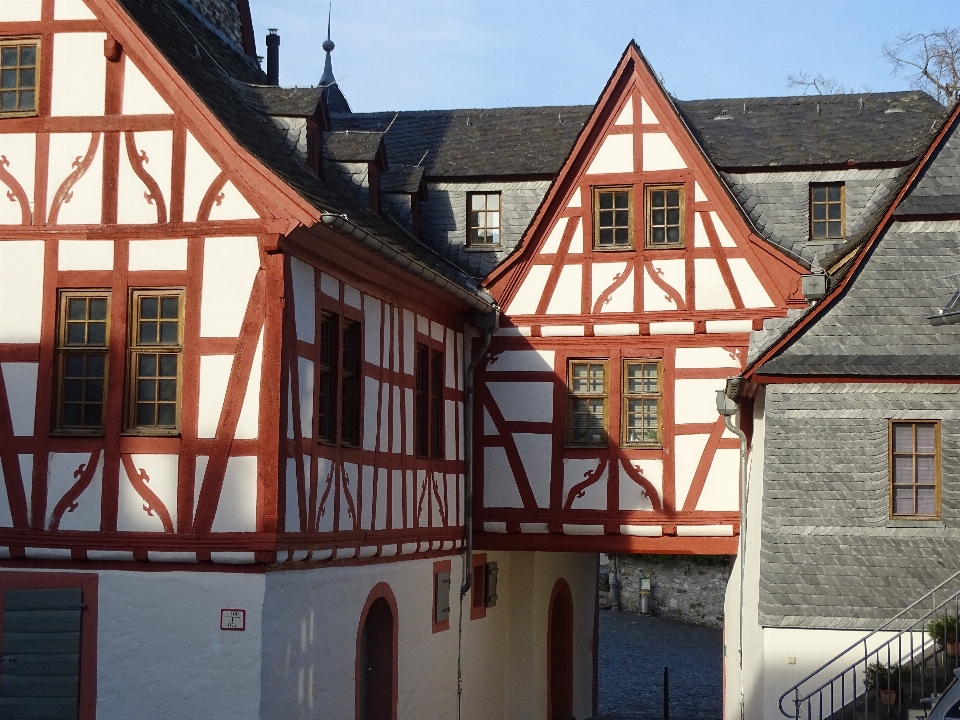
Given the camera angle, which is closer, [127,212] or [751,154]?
[127,212]

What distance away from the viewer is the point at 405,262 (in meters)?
15.7

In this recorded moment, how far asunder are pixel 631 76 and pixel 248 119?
248 inches

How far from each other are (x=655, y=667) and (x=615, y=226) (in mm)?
16134

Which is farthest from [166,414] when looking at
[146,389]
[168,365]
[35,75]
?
[35,75]

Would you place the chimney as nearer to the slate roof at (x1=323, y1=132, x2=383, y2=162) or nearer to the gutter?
the slate roof at (x1=323, y1=132, x2=383, y2=162)

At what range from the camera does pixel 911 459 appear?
1608 cm

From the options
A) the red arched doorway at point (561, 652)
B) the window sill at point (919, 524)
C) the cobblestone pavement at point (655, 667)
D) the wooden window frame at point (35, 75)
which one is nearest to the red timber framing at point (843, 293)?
the window sill at point (919, 524)

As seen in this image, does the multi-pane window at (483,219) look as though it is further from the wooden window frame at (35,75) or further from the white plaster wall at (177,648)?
the white plaster wall at (177,648)

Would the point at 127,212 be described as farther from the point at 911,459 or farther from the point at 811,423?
the point at 911,459

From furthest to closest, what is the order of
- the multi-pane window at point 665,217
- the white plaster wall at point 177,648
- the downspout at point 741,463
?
1. the multi-pane window at point 665,217
2. the downspout at point 741,463
3. the white plaster wall at point 177,648

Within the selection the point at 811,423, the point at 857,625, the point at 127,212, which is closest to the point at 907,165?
the point at 811,423

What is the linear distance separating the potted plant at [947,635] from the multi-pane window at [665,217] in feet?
22.3

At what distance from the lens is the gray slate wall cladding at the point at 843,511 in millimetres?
15820

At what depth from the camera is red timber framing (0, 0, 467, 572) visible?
13.4 metres
